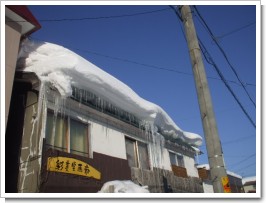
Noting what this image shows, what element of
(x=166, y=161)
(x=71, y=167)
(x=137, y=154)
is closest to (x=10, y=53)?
(x=71, y=167)

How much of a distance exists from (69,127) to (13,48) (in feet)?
7.54

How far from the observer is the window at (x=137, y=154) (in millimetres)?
9386

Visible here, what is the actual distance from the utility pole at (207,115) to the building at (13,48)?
3750 millimetres

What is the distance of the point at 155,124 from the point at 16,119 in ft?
16.1

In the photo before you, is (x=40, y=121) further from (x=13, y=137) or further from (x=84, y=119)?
(x=84, y=119)

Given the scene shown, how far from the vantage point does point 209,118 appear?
15.7 feet

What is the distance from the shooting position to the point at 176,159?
1204 centimetres

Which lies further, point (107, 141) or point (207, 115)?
point (107, 141)

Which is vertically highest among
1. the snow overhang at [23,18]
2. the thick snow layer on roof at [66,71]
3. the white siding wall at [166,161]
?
the snow overhang at [23,18]

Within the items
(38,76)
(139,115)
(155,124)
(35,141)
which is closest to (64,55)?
(38,76)

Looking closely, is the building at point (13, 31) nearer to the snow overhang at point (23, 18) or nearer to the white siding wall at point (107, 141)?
the snow overhang at point (23, 18)

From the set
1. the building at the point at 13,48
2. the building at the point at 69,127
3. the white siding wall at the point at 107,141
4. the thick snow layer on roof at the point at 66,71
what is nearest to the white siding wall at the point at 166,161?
the building at the point at 69,127

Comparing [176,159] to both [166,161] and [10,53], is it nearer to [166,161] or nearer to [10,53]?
[166,161]

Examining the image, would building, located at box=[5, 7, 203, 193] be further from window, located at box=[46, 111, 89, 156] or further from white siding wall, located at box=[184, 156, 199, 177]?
white siding wall, located at box=[184, 156, 199, 177]
